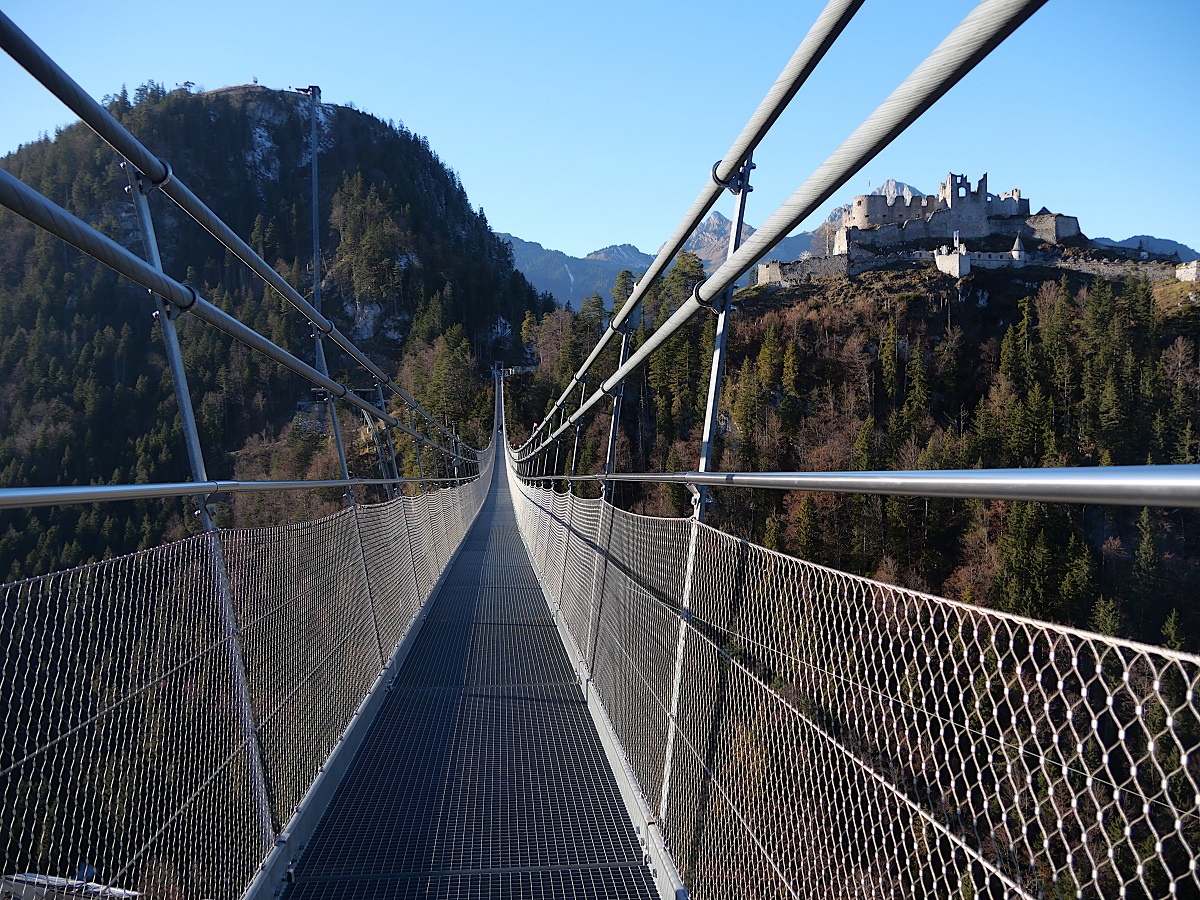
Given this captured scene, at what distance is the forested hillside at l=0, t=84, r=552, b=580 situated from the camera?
136ft

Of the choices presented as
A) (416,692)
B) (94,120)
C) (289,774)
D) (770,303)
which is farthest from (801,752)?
(770,303)

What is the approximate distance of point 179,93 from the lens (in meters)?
92.8

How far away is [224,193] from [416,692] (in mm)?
102758

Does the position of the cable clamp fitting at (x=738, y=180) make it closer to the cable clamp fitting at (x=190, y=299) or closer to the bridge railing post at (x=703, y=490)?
the bridge railing post at (x=703, y=490)

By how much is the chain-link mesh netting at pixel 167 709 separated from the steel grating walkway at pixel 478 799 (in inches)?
8.8

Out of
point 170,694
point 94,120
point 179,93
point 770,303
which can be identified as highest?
point 179,93

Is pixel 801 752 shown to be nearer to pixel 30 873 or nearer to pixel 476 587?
pixel 30 873

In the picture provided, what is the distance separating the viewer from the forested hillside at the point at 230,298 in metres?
41.5

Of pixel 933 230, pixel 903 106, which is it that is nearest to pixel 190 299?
pixel 903 106

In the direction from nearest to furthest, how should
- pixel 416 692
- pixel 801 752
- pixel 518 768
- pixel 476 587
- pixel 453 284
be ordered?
pixel 801 752, pixel 518 768, pixel 416 692, pixel 476 587, pixel 453 284

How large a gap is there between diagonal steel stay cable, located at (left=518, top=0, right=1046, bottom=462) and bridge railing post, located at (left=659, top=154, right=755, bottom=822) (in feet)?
1.40

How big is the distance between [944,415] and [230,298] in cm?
5628

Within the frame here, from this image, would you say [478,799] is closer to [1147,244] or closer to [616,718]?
[616,718]

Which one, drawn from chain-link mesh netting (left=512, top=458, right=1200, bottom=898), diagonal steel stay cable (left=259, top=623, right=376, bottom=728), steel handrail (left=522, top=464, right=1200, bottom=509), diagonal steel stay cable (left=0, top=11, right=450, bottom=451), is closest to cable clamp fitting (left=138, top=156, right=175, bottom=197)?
diagonal steel stay cable (left=0, top=11, right=450, bottom=451)
